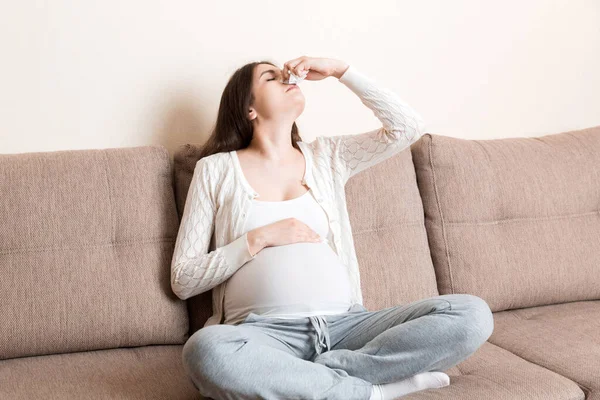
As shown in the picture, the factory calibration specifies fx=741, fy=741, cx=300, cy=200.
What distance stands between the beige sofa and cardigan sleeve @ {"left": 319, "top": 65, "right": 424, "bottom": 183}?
0.09m

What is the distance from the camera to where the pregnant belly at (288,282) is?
1.85 metres

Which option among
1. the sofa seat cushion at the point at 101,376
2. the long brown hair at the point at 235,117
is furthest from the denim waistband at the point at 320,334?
the long brown hair at the point at 235,117

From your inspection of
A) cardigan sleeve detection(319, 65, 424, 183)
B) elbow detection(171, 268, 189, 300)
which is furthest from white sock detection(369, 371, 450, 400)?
cardigan sleeve detection(319, 65, 424, 183)

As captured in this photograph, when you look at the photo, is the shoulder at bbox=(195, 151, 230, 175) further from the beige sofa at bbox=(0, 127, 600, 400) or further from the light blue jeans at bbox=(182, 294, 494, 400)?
the light blue jeans at bbox=(182, 294, 494, 400)

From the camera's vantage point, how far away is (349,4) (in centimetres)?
257

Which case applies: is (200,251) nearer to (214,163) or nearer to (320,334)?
(214,163)

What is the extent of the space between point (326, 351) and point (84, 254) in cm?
70

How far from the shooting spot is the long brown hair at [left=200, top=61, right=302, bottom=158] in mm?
2176

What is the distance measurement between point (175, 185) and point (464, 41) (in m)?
1.23

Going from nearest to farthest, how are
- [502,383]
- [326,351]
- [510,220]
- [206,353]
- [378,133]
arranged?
1. [206,353]
2. [502,383]
3. [326,351]
4. [378,133]
5. [510,220]

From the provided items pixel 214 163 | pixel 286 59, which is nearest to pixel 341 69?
pixel 286 59

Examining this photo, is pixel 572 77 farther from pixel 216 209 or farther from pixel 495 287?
pixel 216 209

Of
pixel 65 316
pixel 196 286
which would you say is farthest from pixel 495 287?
pixel 65 316

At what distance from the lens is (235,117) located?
219 cm
